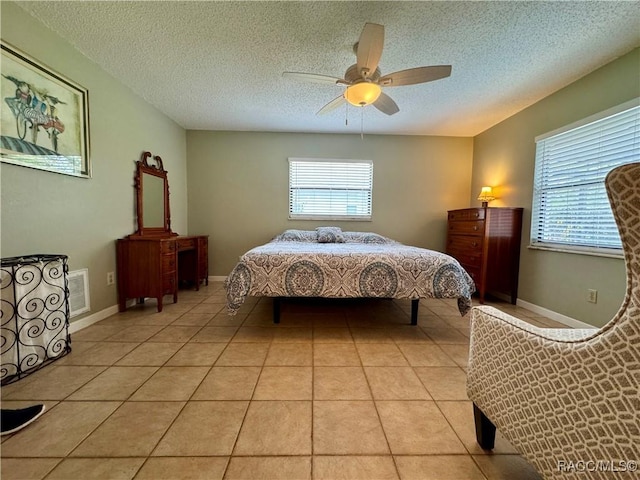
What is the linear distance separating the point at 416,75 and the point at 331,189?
223cm

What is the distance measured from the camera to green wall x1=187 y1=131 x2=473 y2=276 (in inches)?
152

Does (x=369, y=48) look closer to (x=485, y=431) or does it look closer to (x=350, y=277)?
(x=350, y=277)

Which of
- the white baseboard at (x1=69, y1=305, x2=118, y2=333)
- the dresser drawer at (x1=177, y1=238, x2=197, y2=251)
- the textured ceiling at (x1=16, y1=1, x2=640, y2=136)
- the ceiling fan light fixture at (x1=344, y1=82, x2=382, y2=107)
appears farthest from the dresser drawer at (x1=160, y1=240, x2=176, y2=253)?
the ceiling fan light fixture at (x1=344, y1=82, x2=382, y2=107)

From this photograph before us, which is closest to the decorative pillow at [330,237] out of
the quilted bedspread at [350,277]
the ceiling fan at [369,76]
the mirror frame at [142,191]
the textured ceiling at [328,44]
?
the quilted bedspread at [350,277]

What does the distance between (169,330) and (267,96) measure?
2573 millimetres

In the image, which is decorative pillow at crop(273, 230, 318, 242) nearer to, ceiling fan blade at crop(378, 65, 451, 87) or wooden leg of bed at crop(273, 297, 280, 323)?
wooden leg of bed at crop(273, 297, 280, 323)

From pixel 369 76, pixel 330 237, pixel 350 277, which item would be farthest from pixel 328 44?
pixel 330 237

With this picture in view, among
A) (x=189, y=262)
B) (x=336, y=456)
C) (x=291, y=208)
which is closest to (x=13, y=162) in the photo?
(x=189, y=262)

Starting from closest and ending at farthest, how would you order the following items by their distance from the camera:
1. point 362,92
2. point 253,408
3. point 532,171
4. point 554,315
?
point 253,408 → point 362,92 → point 554,315 → point 532,171

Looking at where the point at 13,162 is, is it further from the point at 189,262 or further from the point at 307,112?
the point at 307,112

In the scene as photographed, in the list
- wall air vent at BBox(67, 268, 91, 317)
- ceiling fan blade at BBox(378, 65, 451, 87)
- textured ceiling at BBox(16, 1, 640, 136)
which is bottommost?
wall air vent at BBox(67, 268, 91, 317)

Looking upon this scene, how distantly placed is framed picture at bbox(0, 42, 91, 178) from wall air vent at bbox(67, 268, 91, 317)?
2.78 ft

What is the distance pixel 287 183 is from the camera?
12.8 ft

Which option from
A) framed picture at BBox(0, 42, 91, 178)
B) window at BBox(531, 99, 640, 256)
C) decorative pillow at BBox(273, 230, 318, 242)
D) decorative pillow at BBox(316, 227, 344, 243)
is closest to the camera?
framed picture at BBox(0, 42, 91, 178)
